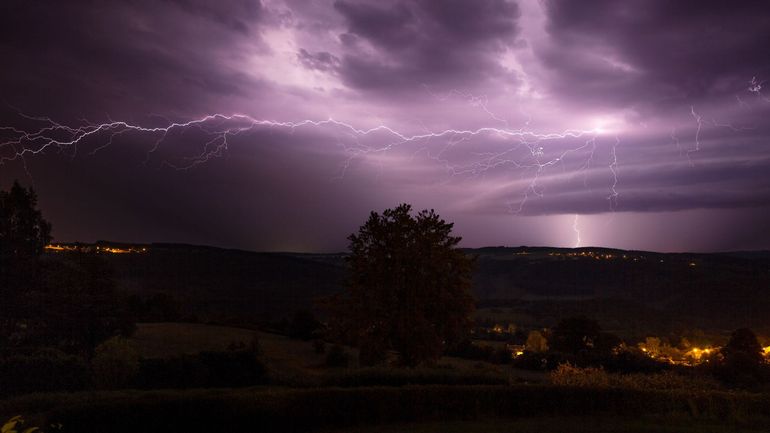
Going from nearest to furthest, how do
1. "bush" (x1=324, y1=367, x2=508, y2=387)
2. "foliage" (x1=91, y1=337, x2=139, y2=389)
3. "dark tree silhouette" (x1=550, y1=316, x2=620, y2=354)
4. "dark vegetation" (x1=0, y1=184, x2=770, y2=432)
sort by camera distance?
"dark vegetation" (x1=0, y1=184, x2=770, y2=432) < "bush" (x1=324, y1=367, x2=508, y2=387) < "foliage" (x1=91, y1=337, x2=139, y2=389) < "dark tree silhouette" (x1=550, y1=316, x2=620, y2=354)

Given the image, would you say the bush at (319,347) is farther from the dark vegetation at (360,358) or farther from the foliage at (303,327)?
the foliage at (303,327)

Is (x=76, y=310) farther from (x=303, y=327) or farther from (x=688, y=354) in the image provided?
(x=688, y=354)

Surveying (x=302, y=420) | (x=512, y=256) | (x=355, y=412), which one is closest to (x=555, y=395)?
(x=355, y=412)

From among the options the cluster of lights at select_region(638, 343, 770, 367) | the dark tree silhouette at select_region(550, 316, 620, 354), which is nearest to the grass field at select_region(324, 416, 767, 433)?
the dark tree silhouette at select_region(550, 316, 620, 354)

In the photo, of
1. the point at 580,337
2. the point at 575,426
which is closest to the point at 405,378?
the point at 575,426

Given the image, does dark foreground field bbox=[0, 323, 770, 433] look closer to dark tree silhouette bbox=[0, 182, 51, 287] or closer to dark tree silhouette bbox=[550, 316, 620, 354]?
dark tree silhouette bbox=[0, 182, 51, 287]
